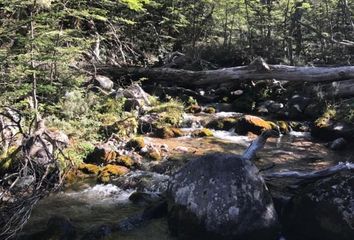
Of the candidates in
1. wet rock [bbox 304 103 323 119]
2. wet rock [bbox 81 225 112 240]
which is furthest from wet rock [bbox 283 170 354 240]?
wet rock [bbox 304 103 323 119]

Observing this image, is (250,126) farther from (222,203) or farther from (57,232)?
(57,232)

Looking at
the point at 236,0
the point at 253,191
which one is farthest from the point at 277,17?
the point at 253,191

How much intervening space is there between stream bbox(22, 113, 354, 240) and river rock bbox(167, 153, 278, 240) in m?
0.53

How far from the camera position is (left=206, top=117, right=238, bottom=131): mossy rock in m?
14.1

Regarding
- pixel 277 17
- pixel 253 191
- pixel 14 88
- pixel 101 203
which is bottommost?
pixel 101 203

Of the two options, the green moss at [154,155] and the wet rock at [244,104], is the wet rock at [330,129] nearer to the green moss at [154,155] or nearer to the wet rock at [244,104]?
the wet rock at [244,104]

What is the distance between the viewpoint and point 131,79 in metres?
17.5

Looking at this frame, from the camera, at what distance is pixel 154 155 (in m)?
10.8

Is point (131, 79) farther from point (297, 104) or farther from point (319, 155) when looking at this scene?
point (319, 155)

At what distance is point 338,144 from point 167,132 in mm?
4945

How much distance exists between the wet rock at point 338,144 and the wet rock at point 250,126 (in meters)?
2.25

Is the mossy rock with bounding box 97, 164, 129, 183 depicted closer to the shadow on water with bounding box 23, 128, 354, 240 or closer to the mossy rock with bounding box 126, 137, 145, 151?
the shadow on water with bounding box 23, 128, 354, 240

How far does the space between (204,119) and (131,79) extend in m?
4.10

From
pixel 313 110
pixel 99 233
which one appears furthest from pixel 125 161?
pixel 313 110
